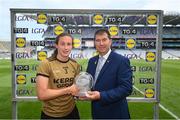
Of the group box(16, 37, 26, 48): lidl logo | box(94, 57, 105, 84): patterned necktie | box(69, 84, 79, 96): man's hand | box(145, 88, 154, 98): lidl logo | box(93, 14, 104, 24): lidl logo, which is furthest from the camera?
box(145, 88, 154, 98): lidl logo

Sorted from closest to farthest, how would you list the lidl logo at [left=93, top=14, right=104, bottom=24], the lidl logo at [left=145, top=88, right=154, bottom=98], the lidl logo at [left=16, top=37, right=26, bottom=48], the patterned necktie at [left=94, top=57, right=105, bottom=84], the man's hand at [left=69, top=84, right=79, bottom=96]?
the man's hand at [left=69, top=84, right=79, bottom=96]
the patterned necktie at [left=94, top=57, right=105, bottom=84]
the lidl logo at [left=93, top=14, right=104, bottom=24]
the lidl logo at [left=16, top=37, right=26, bottom=48]
the lidl logo at [left=145, top=88, right=154, bottom=98]

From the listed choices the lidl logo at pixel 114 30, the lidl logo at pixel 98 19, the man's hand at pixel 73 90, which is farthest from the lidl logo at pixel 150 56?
the man's hand at pixel 73 90

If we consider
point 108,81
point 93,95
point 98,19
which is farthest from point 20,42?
point 93,95

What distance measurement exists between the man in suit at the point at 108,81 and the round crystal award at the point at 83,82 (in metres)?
0.06

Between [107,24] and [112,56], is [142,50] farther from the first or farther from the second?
[112,56]

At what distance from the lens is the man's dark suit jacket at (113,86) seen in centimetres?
415

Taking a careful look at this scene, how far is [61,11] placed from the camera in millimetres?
6555

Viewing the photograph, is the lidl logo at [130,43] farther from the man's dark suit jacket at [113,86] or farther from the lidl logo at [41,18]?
the man's dark suit jacket at [113,86]

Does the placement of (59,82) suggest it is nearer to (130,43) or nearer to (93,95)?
(93,95)

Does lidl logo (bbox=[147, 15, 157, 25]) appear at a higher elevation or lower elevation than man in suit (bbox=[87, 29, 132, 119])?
higher

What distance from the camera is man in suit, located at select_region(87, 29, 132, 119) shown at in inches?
163

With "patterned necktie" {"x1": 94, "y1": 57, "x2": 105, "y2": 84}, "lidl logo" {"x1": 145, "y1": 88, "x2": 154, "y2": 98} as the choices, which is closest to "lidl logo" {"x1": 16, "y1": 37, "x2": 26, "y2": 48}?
"lidl logo" {"x1": 145, "y1": 88, "x2": 154, "y2": 98}

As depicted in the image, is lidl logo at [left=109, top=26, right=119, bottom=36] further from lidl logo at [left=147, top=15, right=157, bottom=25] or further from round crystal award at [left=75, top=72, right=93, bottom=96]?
round crystal award at [left=75, top=72, right=93, bottom=96]

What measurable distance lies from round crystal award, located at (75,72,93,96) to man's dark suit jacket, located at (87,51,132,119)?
161 millimetres
